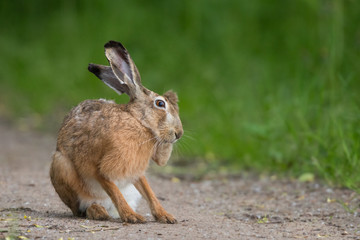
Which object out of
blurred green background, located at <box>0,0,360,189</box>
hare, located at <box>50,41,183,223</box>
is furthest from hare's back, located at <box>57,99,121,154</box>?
blurred green background, located at <box>0,0,360,189</box>

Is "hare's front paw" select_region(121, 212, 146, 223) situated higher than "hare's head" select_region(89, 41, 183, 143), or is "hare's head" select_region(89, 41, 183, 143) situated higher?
"hare's head" select_region(89, 41, 183, 143)

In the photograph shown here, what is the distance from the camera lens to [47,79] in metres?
11.4

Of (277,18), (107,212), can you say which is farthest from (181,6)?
(107,212)

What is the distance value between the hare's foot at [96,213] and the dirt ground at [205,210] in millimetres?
94

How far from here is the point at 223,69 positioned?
1030 cm

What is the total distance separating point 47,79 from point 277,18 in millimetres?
4046

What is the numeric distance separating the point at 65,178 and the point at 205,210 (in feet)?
4.18

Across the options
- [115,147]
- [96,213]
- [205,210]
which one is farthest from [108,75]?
[205,210]

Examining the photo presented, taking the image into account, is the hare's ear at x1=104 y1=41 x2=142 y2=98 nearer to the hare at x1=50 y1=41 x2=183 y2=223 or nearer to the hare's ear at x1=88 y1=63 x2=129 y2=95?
the hare at x1=50 y1=41 x2=183 y2=223

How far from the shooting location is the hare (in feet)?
14.3

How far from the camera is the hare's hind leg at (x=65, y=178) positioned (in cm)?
449

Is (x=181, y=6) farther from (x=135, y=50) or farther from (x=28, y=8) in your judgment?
(x=28, y=8)

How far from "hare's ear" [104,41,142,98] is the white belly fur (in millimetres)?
638

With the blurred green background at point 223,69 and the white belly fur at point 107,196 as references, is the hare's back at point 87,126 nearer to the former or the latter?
the white belly fur at point 107,196
